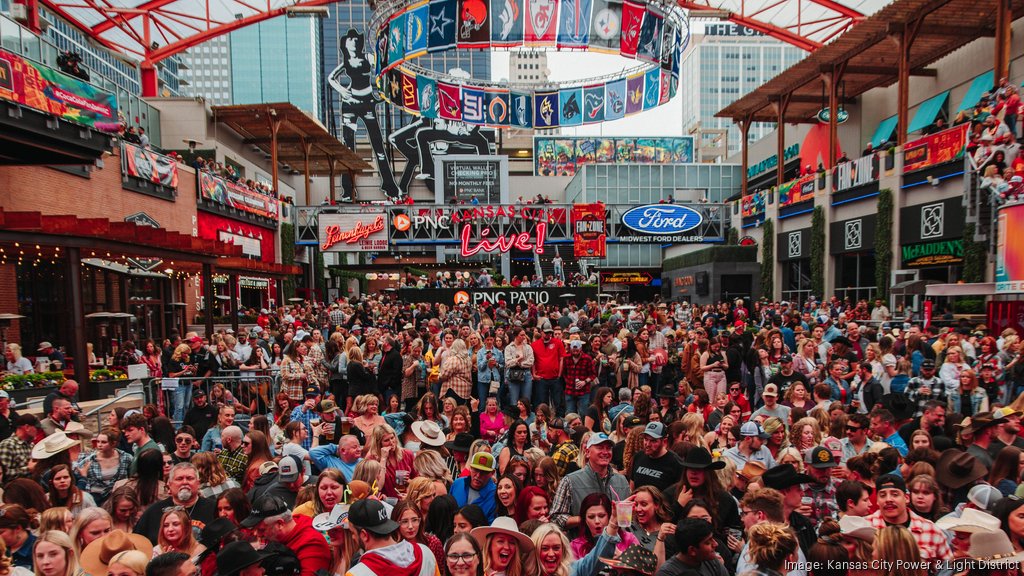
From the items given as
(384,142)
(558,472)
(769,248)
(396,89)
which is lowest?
(558,472)

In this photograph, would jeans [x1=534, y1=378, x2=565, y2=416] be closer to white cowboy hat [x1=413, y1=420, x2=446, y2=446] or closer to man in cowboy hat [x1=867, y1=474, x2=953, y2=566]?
white cowboy hat [x1=413, y1=420, x2=446, y2=446]

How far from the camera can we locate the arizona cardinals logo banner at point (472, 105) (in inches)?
798

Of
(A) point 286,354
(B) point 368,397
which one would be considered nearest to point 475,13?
(A) point 286,354

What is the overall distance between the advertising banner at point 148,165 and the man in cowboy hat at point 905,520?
22.8 meters

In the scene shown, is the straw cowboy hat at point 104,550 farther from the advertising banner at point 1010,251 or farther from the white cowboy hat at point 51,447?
the advertising banner at point 1010,251

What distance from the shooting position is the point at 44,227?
11.6m

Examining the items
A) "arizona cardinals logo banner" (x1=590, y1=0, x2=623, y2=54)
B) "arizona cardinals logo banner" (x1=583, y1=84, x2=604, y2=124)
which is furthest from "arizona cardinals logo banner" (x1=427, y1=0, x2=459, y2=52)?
"arizona cardinals logo banner" (x1=583, y1=84, x2=604, y2=124)

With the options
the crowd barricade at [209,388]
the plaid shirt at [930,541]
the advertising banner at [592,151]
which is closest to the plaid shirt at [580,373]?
the crowd barricade at [209,388]

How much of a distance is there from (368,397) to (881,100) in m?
29.8

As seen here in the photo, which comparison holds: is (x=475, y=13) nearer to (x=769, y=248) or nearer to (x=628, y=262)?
(x=769, y=248)

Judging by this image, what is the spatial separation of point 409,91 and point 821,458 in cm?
1860

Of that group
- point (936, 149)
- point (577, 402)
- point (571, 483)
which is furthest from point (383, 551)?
point (936, 149)

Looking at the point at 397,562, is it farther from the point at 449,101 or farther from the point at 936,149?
the point at 936,149

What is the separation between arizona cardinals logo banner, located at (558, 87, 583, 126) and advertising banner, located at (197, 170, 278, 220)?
1518 cm
